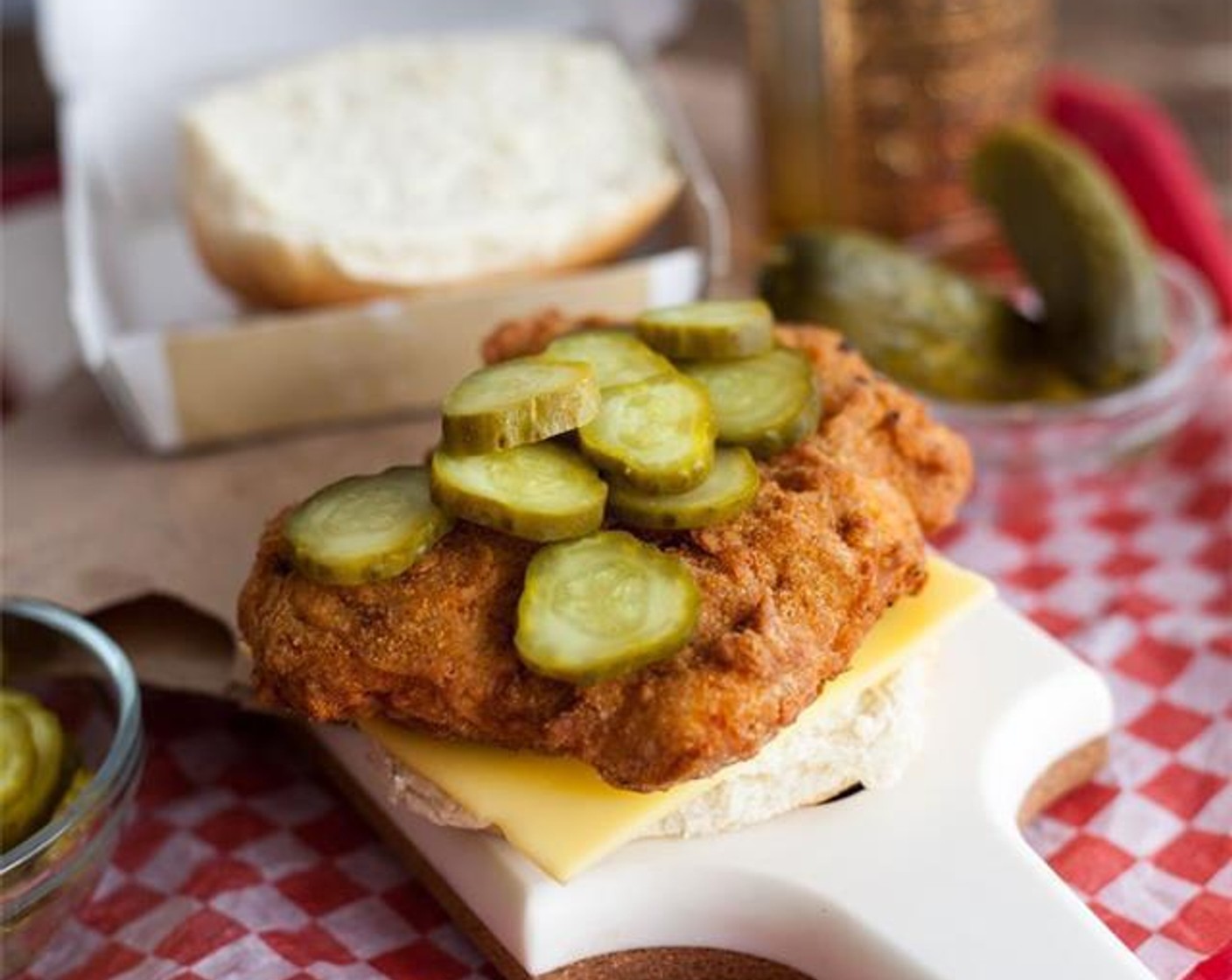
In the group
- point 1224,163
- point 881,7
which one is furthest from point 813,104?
point 1224,163

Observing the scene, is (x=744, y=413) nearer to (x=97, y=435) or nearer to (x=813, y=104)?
(x=97, y=435)

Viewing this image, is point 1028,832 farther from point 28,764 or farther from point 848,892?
point 28,764

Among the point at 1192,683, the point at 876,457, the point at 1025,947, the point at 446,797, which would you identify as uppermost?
the point at 876,457

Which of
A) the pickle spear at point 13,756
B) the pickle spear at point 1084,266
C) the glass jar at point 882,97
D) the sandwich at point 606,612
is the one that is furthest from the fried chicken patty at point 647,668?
the glass jar at point 882,97

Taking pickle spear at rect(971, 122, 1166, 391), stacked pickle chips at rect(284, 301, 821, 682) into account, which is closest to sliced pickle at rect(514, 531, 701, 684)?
stacked pickle chips at rect(284, 301, 821, 682)

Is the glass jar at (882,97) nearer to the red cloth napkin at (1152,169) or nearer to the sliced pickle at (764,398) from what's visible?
the red cloth napkin at (1152,169)

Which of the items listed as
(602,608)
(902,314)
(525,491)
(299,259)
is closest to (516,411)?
(525,491)
